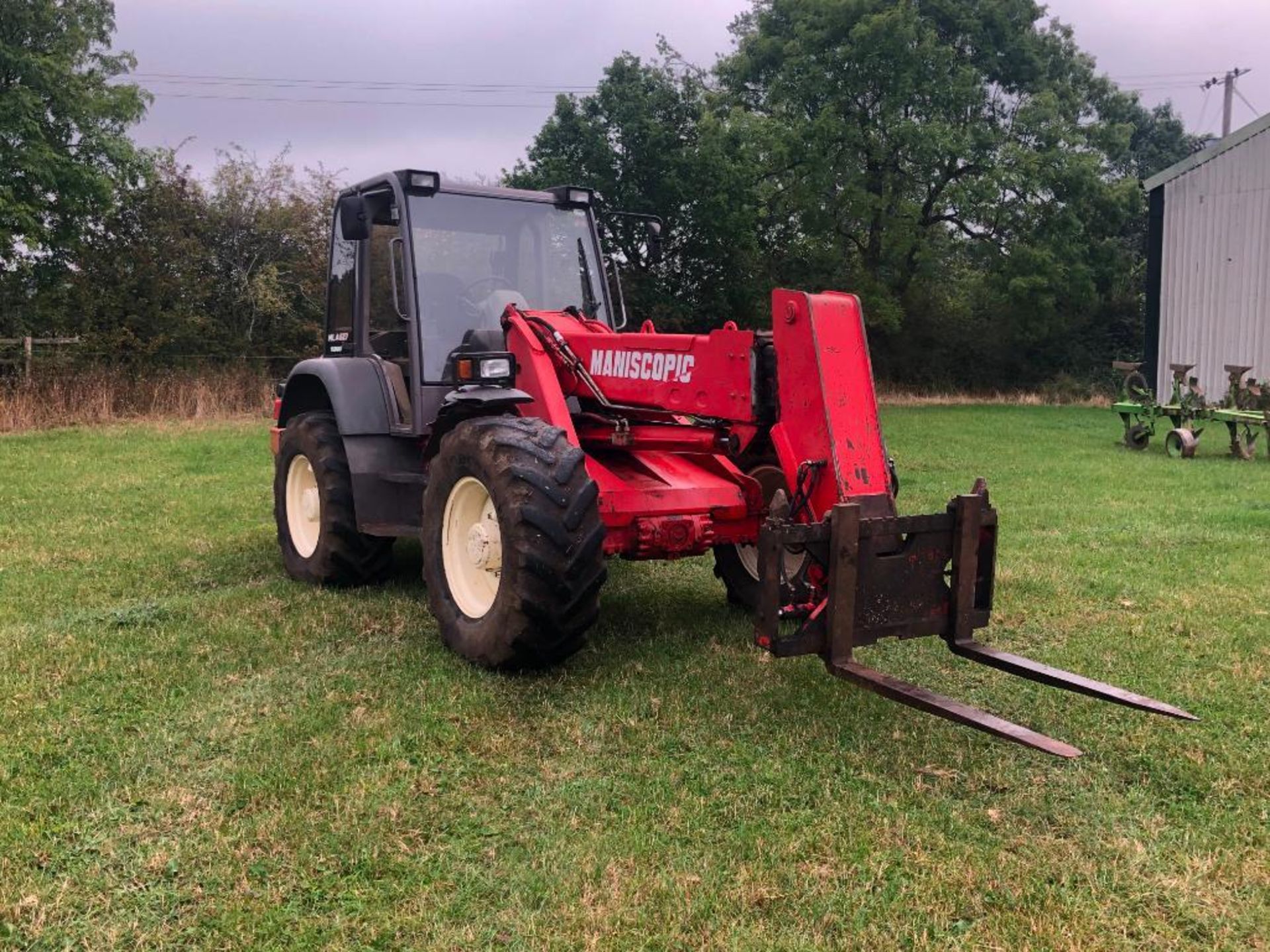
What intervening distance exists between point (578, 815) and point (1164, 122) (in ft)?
160

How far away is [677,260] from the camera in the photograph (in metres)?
23.8

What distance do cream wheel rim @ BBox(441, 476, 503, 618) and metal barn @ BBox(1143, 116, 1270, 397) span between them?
62.1 ft

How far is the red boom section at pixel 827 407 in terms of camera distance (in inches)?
157

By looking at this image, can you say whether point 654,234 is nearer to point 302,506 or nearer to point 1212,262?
point 302,506

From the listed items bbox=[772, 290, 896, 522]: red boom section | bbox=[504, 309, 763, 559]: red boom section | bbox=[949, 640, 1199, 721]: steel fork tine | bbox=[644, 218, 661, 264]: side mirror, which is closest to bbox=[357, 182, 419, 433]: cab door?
bbox=[504, 309, 763, 559]: red boom section

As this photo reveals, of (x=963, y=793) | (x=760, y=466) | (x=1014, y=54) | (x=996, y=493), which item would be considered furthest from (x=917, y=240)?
(x=963, y=793)

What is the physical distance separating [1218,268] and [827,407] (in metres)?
19.9

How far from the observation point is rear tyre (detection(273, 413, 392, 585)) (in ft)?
19.7

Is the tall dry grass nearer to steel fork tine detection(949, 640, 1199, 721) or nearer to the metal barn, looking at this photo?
steel fork tine detection(949, 640, 1199, 721)

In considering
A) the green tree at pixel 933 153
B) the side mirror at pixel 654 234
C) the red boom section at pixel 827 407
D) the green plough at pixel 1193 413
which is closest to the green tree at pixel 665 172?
the green tree at pixel 933 153

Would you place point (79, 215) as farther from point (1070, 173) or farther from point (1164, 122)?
point (1164, 122)

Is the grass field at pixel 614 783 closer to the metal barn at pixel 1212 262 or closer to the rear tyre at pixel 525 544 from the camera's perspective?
the rear tyre at pixel 525 544

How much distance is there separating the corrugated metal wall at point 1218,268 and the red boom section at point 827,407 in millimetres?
18233

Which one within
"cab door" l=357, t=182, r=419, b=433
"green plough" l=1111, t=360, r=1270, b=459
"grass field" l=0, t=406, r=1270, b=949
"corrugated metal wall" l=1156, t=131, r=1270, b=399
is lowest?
"grass field" l=0, t=406, r=1270, b=949
